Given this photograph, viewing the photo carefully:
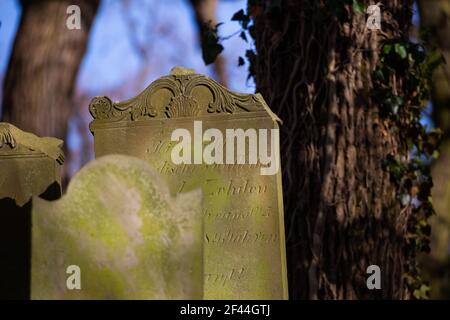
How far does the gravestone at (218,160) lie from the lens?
5.46 meters

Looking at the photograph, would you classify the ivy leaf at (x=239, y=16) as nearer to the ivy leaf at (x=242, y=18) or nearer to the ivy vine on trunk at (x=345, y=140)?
the ivy leaf at (x=242, y=18)

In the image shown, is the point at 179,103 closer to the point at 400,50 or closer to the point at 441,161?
the point at 400,50

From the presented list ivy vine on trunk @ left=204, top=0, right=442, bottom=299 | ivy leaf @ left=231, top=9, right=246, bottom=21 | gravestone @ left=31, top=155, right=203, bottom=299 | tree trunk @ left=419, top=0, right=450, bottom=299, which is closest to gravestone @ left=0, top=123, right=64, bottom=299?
gravestone @ left=31, top=155, right=203, bottom=299

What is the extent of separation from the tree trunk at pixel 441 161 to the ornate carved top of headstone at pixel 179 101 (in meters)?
5.85

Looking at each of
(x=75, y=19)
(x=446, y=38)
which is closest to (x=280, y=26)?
(x=75, y=19)

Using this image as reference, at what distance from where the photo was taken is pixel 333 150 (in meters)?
6.64

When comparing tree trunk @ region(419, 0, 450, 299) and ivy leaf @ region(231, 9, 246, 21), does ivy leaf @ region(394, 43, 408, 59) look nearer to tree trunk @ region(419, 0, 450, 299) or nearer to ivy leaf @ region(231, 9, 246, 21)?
ivy leaf @ region(231, 9, 246, 21)

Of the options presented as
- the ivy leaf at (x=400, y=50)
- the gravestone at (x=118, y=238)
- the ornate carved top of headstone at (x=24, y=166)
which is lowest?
the gravestone at (x=118, y=238)

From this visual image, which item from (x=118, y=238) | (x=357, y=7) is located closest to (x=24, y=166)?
(x=118, y=238)

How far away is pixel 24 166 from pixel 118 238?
6.11 feet

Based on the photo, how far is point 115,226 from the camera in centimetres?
432

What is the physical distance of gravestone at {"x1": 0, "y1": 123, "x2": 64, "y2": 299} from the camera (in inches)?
233

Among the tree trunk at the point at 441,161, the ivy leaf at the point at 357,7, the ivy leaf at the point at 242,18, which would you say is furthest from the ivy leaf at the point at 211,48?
the tree trunk at the point at 441,161

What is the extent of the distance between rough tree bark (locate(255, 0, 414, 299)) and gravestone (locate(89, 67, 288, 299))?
116 cm
